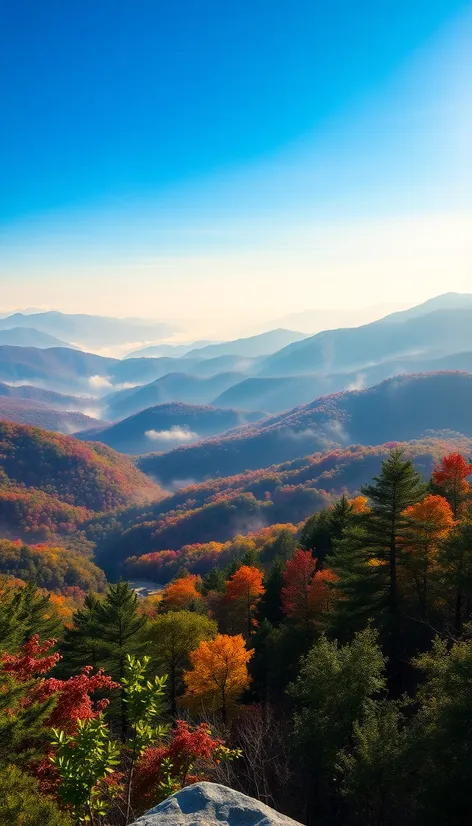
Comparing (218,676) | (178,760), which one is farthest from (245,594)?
(178,760)

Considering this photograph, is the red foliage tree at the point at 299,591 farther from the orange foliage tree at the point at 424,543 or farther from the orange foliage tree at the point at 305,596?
the orange foliage tree at the point at 424,543

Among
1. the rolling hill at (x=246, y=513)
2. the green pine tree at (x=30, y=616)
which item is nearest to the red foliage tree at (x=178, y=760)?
the green pine tree at (x=30, y=616)

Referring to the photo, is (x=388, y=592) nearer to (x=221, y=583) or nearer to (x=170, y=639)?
(x=170, y=639)

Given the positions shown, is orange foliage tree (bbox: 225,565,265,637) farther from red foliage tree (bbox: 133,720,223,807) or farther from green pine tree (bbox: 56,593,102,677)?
red foliage tree (bbox: 133,720,223,807)

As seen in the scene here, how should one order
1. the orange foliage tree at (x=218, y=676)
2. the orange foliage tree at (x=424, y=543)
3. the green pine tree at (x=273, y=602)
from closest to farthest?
the orange foliage tree at (x=424, y=543), the orange foliage tree at (x=218, y=676), the green pine tree at (x=273, y=602)

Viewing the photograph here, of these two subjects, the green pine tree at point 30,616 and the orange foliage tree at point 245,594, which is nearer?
the green pine tree at point 30,616

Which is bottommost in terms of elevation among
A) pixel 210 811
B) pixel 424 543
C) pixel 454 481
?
pixel 424 543

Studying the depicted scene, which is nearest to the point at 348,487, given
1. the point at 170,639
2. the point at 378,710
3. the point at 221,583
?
the point at 221,583

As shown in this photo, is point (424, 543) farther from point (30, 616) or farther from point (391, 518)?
point (30, 616)
